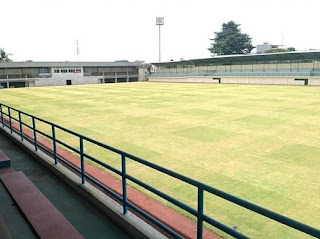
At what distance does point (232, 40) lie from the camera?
98.2 meters

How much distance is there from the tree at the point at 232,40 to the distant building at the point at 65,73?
107 ft

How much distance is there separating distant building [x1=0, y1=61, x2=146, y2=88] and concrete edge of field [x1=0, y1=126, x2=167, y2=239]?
6189 centimetres

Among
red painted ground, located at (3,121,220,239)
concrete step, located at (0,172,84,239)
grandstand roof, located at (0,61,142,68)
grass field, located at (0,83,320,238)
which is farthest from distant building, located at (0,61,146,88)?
red painted ground, located at (3,121,220,239)

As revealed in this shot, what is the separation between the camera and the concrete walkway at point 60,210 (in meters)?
4.69

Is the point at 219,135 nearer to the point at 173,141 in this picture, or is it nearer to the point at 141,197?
the point at 173,141

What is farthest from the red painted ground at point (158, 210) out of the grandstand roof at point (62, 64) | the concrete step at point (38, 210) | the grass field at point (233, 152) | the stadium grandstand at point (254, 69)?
the grandstand roof at point (62, 64)

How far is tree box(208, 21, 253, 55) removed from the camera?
322 feet

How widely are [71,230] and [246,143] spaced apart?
749 centimetres

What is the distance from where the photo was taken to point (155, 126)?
1398cm

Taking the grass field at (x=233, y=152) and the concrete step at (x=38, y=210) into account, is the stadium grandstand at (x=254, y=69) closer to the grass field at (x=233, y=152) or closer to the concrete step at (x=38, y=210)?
the grass field at (x=233, y=152)

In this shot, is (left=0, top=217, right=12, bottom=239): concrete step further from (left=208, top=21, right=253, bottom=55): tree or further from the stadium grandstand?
(left=208, top=21, right=253, bottom=55): tree

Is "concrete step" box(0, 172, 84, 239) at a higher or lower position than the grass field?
higher

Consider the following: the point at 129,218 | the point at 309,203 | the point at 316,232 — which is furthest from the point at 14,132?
the point at 316,232

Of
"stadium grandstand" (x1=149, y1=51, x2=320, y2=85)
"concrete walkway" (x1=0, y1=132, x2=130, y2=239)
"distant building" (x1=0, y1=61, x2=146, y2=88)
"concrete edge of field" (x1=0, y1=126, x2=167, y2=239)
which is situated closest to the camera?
"concrete edge of field" (x1=0, y1=126, x2=167, y2=239)
